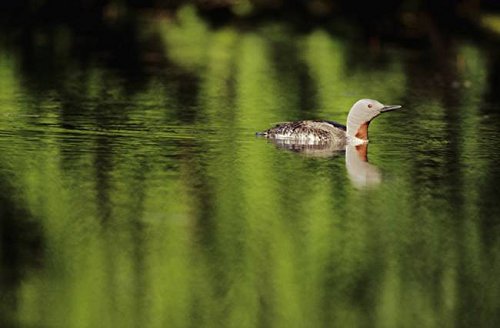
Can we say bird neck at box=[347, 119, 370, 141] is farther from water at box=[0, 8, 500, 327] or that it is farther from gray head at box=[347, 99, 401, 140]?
water at box=[0, 8, 500, 327]

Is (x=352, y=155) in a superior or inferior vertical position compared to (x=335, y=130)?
inferior

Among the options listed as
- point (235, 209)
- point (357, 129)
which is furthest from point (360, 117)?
point (235, 209)

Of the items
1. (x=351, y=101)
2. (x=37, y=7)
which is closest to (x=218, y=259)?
(x=351, y=101)

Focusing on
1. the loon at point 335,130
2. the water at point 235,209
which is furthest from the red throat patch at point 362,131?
the water at point 235,209

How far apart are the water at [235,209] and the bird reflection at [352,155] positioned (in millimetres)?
63

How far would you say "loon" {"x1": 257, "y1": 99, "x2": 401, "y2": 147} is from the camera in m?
16.3

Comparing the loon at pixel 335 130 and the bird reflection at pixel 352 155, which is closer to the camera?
the bird reflection at pixel 352 155

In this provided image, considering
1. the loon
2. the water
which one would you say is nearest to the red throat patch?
the loon

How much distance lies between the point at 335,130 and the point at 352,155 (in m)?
0.86

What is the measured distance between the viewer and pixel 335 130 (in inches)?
649

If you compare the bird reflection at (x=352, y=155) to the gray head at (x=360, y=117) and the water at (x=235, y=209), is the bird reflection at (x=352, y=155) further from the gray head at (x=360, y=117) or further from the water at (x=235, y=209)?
the gray head at (x=360, y=117)

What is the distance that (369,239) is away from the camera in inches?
458

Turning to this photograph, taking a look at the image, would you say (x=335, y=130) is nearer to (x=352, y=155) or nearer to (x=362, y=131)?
(x=362, y=131)

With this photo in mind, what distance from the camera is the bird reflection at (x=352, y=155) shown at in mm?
14172
